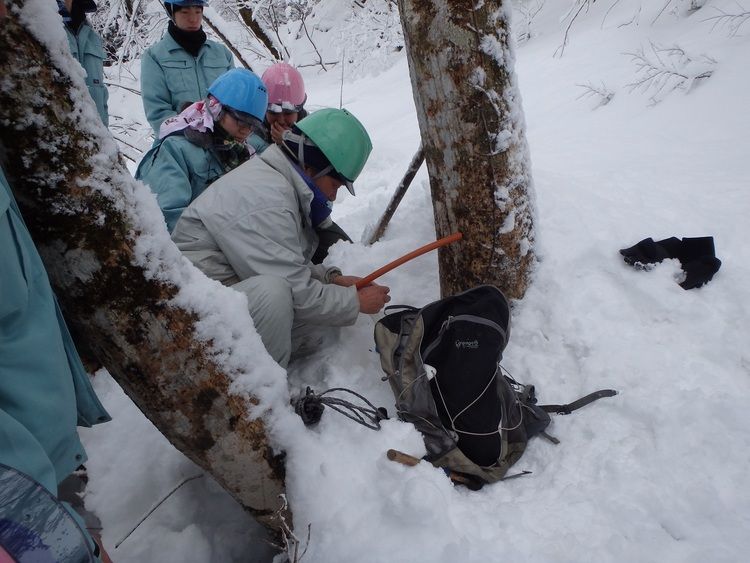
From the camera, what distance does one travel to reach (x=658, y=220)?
8.60 feet

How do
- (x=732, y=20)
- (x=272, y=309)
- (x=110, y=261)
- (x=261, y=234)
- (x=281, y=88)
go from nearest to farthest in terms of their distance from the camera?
(x=110, y=261) < (x=272, y=309) < (x=261, y=234) < (x=281, y=88) < (x=732, y=20)

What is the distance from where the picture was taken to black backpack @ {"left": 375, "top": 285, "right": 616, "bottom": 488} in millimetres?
1740

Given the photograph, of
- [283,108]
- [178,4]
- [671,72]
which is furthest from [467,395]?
[671,72]

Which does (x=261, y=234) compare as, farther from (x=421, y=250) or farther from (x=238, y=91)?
(x=238, y=91)

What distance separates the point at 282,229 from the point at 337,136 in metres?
0.50

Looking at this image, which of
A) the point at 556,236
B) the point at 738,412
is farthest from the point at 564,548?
the point at 556,236

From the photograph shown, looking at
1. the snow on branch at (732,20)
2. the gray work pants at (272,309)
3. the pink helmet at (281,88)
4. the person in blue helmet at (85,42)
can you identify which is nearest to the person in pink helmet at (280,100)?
the pink helmet at (281,88)

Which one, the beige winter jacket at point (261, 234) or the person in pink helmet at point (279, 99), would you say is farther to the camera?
the person in pink helmet at point (279, 99)

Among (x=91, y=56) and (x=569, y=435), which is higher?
(x=91, y=56)

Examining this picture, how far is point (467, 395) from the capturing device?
1.78m

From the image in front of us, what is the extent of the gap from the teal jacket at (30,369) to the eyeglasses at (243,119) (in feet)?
6.07

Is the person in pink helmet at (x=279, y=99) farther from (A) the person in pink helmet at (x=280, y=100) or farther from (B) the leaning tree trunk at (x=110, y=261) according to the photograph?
(B) the leaning tree trunk at (x=110, y=261)

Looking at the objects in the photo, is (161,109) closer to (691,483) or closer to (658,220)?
(658,220)

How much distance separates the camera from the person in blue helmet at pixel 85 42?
10.6ft
